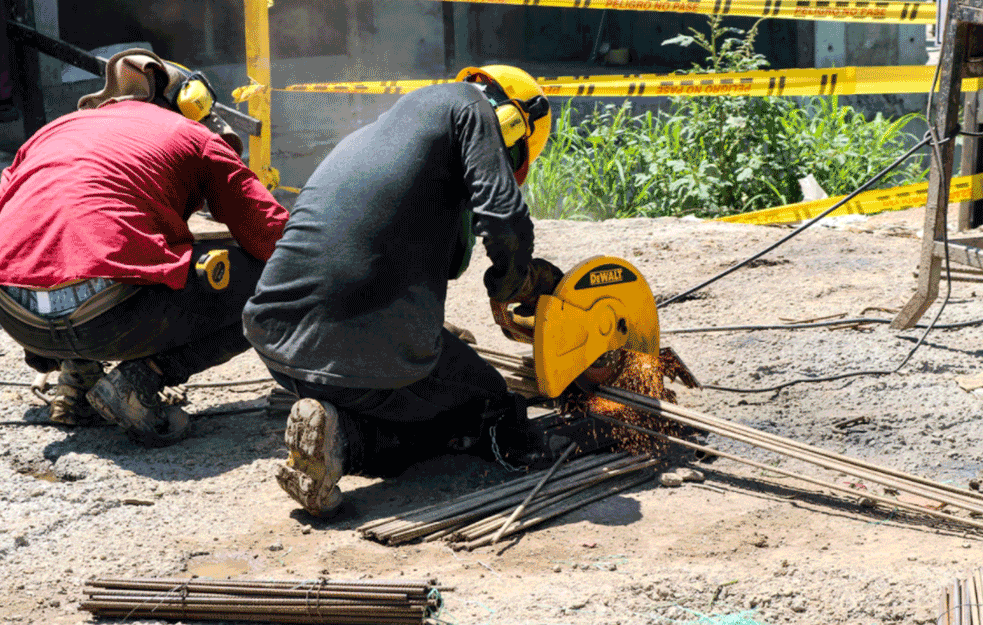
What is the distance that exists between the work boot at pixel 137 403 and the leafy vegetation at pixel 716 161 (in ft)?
13.0

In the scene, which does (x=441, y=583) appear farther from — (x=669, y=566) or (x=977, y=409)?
(x=977, y=409)

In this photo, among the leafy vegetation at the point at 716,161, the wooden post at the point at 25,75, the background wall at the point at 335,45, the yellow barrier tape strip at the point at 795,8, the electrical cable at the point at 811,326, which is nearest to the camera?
the electrical cable at the point at 811,326

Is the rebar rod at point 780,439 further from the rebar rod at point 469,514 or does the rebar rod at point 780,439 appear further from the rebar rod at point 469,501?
the rebar rod at point 469,514

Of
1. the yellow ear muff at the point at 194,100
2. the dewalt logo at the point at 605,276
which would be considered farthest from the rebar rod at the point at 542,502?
the yellow ear muff at the point at 194,100

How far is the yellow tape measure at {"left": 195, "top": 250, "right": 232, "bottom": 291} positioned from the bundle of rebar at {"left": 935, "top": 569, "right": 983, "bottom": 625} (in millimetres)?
2637

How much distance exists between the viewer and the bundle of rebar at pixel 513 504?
306 cm

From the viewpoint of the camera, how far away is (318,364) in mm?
3166

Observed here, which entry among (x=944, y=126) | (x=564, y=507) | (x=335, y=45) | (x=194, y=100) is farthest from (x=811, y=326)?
(x=335, y=45)

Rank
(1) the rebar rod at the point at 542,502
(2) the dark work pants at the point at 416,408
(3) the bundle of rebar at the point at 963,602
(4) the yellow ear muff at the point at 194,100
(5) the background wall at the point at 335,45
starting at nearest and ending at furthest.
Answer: (3) the bundle of rebar at the point at 963,602
(1) the rebar rod at the point at 542,502
(2) the dark work pants at the point at 416,408
(4) the yellow ear muff at the point at 194,100
(5) the background wall at the point at 335,45

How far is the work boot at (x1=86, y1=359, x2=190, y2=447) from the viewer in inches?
148

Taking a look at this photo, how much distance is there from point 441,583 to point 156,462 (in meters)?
1.47

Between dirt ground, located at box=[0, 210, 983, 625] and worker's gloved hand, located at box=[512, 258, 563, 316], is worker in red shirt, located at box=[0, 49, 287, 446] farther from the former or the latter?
worker's gloved hand, located at box=[512, 258, 563, 316]

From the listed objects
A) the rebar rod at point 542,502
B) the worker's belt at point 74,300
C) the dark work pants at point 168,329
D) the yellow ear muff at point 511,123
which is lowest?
the rebar rod at point 542,502

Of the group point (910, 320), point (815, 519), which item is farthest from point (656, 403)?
point (910, 320)
